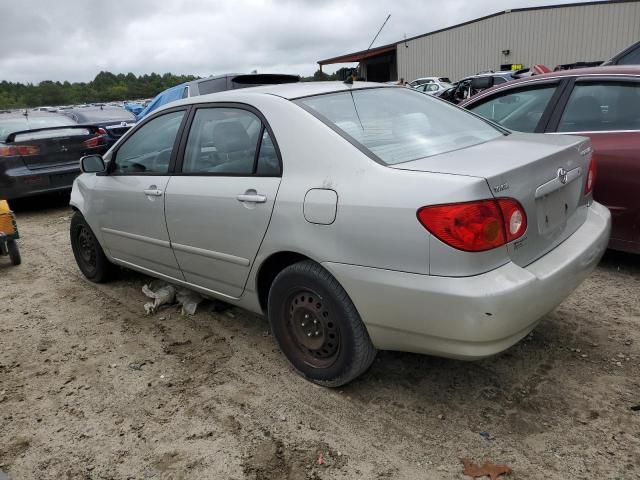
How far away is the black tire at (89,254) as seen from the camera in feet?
14.9

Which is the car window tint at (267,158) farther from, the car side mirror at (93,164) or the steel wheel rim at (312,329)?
the car side mirror at (93,164)

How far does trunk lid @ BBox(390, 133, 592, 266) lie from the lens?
227cm

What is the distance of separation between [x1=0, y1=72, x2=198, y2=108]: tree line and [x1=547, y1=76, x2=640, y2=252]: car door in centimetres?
4290

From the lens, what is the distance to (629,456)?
86.5 inches

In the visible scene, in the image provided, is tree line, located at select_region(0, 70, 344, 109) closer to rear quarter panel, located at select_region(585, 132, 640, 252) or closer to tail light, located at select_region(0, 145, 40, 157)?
tail light, located at select_region(0, 145, 40, 157)

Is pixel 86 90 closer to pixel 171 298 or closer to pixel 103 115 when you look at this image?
pixel 103 115

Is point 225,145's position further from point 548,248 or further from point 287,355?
point 548,248

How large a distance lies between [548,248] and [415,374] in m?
1.00

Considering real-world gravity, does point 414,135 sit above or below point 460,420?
above

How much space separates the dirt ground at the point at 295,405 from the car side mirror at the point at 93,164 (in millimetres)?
1194

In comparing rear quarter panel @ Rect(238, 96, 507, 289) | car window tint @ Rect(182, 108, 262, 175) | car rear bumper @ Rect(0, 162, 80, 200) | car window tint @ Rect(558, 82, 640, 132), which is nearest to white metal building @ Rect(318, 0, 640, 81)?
car rear bumper @ Rect(0, 162, 80, 200)

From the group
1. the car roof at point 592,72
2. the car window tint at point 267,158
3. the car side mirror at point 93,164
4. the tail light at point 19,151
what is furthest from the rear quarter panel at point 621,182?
the tail light at point 19,151

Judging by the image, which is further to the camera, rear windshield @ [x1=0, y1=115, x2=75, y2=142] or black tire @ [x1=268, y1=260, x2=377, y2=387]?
rear windshield @ [x1=0, y1=115, x2=75, y2=142]

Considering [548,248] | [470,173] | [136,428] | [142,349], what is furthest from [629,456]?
[142,349]
